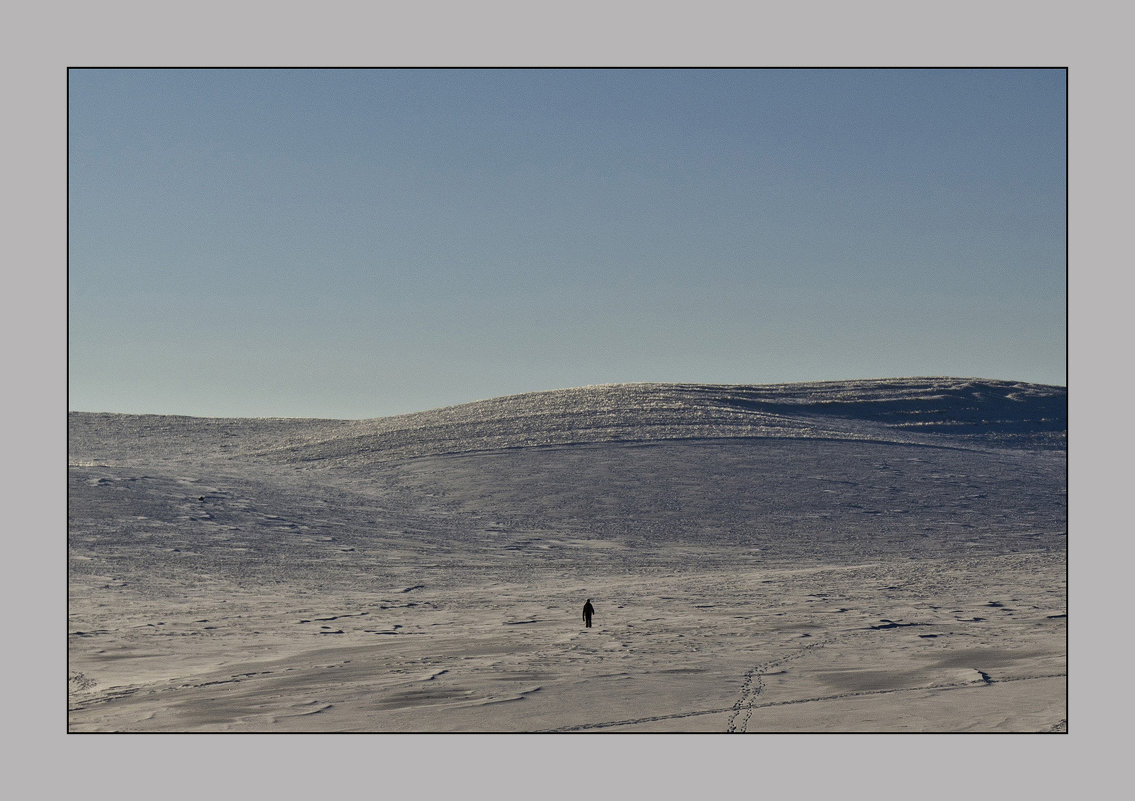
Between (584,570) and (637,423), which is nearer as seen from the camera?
(584,570)

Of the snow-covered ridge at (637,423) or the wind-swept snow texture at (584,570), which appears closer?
the wind-swept snow texture at (584,570)

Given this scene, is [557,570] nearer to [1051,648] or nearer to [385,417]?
[1051,648]

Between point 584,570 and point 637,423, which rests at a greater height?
point 637,423

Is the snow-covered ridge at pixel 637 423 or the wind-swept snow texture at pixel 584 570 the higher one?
the snow-covered ridge at pixel 637 423

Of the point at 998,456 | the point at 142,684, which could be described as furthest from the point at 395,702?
the point at 998,456
